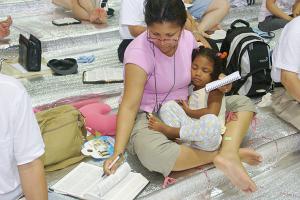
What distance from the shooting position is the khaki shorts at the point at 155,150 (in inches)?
49.7

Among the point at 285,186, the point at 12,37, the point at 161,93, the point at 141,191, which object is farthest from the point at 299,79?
the point at 12,37

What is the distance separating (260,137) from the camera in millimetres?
1534

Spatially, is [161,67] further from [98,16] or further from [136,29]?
[98,16]

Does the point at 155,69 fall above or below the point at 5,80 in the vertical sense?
below

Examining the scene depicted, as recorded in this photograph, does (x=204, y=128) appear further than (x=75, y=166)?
No

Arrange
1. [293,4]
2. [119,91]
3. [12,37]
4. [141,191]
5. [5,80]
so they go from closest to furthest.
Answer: [5,80], [141,191], [119,91], [12,37], [293,4]

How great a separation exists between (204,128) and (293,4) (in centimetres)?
163

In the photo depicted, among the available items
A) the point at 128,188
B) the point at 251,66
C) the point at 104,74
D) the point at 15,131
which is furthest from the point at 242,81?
the point at 15,131

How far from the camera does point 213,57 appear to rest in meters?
1.46

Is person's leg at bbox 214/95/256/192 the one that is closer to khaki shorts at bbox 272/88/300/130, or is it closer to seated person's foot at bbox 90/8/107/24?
khaki shorts at bbox 272/88/300/130

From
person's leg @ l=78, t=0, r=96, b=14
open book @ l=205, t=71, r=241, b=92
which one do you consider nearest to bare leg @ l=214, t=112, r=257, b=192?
open book @ l=205, t=71, r=241, b=92

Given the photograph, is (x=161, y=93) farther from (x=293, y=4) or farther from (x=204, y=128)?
(x=293, y=4)

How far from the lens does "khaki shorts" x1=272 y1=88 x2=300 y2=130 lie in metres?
1.55

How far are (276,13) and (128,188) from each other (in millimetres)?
1651
